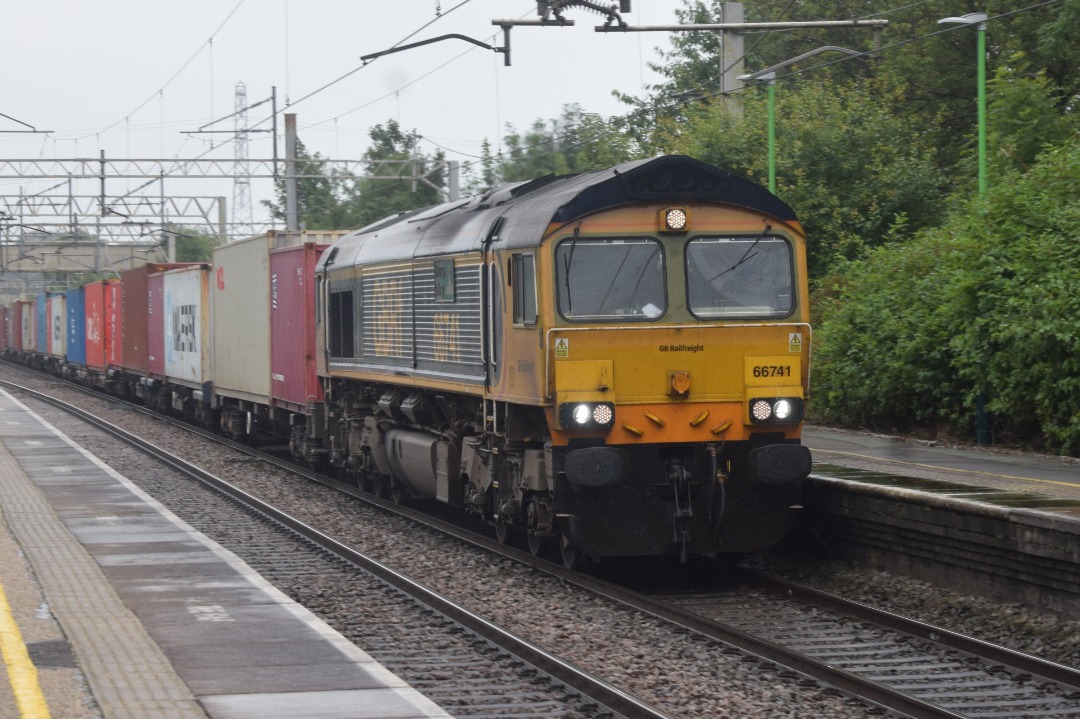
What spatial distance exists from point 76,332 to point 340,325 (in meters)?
33.5

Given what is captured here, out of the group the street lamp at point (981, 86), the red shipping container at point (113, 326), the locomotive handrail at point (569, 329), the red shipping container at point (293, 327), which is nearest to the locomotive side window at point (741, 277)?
the locomotive handrail at point (569, 329)

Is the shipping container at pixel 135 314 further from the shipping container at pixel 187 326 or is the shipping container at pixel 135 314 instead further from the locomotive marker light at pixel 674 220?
the locomotive marker light at pixel 674 220

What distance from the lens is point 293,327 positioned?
21.2 m

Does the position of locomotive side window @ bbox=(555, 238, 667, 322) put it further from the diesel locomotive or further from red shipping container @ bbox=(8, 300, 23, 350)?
red shipping container @ bbox=(8, 300, 23, 350)

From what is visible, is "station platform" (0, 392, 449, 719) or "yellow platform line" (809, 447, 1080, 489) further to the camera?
"yellow platform line" (809, 447, 1080, 489)

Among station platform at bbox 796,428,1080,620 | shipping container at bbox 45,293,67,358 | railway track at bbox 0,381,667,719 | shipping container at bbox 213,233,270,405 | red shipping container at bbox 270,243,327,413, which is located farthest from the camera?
shipping container at bbox 45,293,67,358

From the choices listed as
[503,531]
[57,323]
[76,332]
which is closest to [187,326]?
[503,531]

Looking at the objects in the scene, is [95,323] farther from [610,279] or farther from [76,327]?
[610,279]

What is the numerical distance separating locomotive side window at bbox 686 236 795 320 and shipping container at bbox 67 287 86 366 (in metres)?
38.4

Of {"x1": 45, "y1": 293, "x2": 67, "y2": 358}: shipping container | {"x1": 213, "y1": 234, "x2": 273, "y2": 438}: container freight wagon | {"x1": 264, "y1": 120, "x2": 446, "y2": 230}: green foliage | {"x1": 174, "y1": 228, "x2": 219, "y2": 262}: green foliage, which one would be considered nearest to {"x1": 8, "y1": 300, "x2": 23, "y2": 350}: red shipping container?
{"x1": 45, "y1": 293, "x2": 67, "y2": 358}: shipping container

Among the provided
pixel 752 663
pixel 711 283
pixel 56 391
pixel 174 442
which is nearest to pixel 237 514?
pixel 711 283

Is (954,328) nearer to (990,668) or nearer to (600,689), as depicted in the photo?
(990,668)

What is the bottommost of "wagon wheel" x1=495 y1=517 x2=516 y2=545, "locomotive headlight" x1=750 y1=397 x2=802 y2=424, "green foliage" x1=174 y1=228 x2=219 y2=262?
"wagon wheel" x1=495 y1=517 x2=516 y2=545

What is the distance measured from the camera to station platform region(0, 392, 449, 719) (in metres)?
7.31
